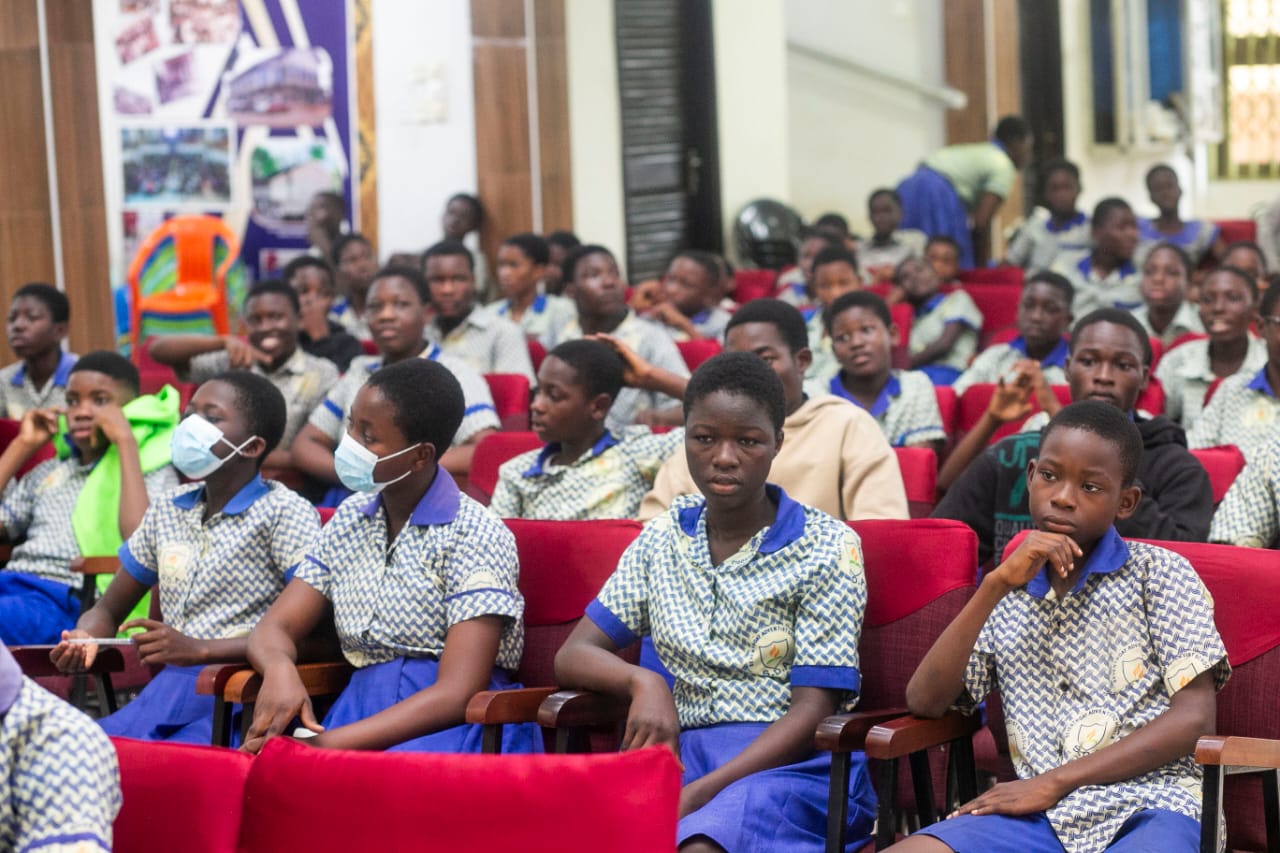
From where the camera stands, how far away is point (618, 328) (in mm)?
5816

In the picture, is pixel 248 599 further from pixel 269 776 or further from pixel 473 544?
pixel 269 776

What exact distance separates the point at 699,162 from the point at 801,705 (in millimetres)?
7997

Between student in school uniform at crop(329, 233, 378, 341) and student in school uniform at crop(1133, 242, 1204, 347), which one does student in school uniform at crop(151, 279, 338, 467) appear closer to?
student in school uniform at crop(329, 233, 378, 341)

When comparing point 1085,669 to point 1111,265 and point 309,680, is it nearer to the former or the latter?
point 309,680

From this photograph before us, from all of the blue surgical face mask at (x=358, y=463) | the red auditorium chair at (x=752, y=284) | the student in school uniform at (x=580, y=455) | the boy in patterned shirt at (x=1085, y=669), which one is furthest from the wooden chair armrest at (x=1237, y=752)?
the red auditorium chair at (x=752, y=284)

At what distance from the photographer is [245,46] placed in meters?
8.15

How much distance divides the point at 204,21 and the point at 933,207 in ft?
15.0

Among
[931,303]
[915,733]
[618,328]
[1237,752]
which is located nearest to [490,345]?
Answer: [618,328]

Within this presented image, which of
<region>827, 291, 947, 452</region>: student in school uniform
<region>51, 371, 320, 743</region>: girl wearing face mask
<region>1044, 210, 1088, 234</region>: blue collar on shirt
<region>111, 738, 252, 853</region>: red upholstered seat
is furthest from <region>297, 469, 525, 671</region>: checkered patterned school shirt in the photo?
<region>1044, 210, 1088, 234</region>: blue collar on shirt

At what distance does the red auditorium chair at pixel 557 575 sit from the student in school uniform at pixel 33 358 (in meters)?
2.77

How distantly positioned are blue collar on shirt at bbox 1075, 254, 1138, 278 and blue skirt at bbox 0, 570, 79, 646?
531cm

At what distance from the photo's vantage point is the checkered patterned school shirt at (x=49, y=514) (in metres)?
4.34

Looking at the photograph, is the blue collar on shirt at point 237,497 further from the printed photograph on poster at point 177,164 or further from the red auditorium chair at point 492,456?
the printed photograph on poster at point 177,164

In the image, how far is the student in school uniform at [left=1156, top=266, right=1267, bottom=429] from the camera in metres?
5.24
